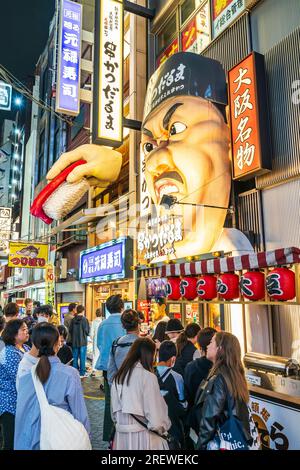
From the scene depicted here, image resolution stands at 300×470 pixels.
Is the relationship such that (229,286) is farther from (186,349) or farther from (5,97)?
(5,97)

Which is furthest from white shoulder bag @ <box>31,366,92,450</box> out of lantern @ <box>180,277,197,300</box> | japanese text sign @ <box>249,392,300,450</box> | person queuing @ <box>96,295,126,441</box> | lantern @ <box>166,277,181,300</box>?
lantern @ <box>166,277,181,300</box>

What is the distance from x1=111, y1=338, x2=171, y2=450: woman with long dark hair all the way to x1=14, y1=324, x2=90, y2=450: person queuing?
51cm

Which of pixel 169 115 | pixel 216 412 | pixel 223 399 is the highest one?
pixel 169 115

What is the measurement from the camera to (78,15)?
15320mm

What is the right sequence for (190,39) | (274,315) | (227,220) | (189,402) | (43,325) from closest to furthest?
(43,325) < (189,402) < (274,315) < (227,220) < (190,39)

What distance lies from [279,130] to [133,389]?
6.40m

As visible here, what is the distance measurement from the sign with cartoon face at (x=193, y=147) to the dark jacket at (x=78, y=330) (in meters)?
3.34

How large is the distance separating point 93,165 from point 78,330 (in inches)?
245

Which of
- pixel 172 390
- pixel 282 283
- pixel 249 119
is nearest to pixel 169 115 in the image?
pixel 249 119

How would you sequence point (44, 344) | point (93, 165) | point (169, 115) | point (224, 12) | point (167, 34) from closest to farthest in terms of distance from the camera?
point (44, 344) < point (224, 12) < point (169, 115) < point (93, 165) < point (167, 34)

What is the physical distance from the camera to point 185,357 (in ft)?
17.7

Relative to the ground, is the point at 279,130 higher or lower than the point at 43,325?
higher

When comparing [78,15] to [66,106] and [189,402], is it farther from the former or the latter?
[189,402]
